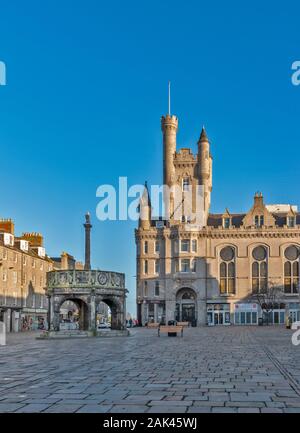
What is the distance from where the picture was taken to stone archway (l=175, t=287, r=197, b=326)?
84875 mm

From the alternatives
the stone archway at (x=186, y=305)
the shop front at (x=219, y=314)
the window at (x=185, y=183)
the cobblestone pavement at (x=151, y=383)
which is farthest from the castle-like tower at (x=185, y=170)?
Answer: the cobblestone pavement at (x=151, y=383)

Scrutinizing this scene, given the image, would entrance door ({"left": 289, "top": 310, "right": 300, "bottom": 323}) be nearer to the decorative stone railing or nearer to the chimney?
the chimney

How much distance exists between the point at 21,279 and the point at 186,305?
25.1m

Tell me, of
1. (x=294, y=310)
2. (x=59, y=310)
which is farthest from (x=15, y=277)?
(x=294, y=310)

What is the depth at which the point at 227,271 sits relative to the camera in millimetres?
85188

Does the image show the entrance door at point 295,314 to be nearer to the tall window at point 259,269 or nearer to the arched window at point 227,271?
the tall window at point 259,269

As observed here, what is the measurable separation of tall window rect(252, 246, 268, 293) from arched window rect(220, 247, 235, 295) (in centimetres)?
288

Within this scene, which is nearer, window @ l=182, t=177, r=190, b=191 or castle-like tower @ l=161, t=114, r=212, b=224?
castle-like tower @ l=161, t=114, r=212, b=224

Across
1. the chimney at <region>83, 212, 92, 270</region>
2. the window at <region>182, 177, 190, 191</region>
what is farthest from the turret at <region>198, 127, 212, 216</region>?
the chimney at <region>83, 212, 92, 270</region>

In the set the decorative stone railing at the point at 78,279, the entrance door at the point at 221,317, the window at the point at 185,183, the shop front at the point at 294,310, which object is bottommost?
the entrance door at the point at 221,317

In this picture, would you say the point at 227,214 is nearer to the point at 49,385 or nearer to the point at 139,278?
the point at 139,278

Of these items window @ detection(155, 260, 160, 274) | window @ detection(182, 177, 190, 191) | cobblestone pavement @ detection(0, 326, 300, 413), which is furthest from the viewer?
window @ detection(182, 177, 190, 191)

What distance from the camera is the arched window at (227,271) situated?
278 feet
